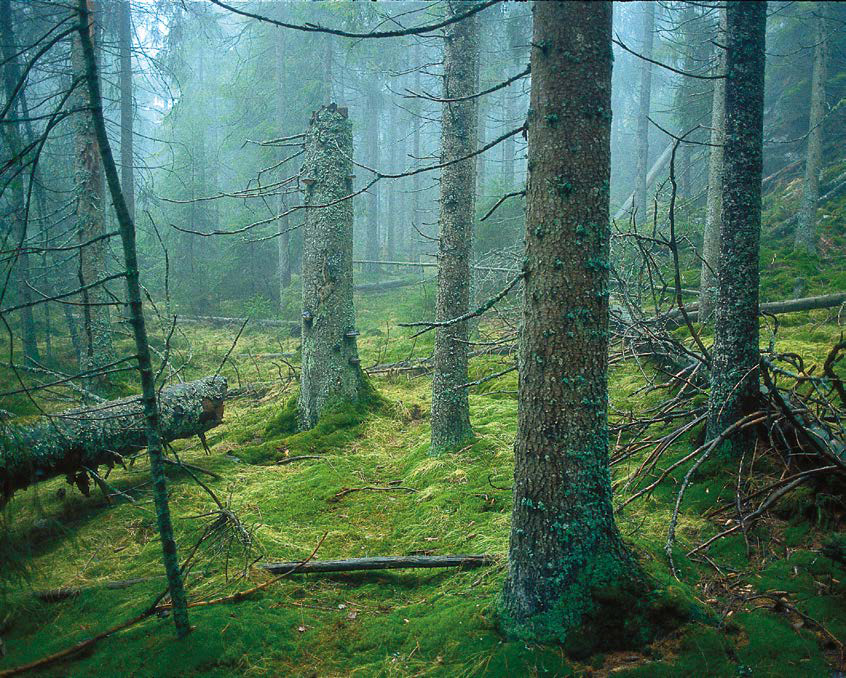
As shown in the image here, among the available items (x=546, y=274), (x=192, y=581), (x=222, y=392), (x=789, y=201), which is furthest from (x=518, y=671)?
(x=789, y=201)

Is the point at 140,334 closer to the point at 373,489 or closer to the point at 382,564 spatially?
the point at 382,564

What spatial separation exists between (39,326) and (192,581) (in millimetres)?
13360

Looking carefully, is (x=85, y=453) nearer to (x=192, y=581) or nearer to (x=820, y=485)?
(x=192, y=581)

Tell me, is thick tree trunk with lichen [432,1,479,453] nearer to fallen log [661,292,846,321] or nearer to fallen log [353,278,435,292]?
fallen log [661,292,846,321]

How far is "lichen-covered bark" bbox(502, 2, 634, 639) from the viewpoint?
9.58ft

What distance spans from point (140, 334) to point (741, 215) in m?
4.56

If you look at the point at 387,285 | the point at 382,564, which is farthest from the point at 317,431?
the point at 387,285

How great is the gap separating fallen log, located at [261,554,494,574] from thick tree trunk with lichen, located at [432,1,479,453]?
8.23 ft

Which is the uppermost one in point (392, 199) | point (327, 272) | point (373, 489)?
point (392, 199)

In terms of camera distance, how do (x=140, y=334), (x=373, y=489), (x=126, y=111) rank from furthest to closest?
(x=126, y=111) → (x=373, y=489) → (x=140, y=334)

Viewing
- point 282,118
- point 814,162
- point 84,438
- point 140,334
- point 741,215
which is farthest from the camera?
point 282,118

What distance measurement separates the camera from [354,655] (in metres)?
3.35

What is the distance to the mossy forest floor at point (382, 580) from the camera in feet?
9.87

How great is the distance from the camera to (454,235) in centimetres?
662
